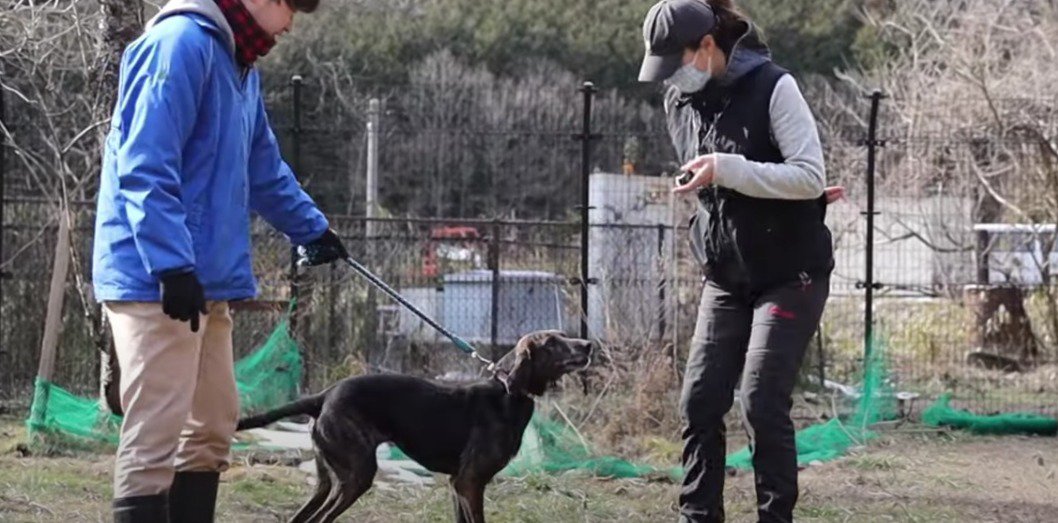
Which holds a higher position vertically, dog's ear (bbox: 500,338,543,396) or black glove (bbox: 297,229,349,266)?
black glove (bbox: 297,229,349,266)

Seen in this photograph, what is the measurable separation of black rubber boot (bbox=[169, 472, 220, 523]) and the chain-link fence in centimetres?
399

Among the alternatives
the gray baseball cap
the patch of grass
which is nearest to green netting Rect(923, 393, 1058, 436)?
the patch of grass

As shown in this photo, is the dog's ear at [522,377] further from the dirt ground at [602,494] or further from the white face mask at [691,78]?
the white face mask at [691,78]

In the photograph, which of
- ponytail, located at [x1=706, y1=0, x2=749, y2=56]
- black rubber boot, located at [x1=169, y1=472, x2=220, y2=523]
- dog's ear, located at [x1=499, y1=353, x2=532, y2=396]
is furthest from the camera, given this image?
dog's ear, located at [x1=499, y1=353, x2=532, y2=396]

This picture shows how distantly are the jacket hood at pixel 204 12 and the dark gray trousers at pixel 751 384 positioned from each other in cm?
197

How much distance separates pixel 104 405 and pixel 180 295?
482 centimetres

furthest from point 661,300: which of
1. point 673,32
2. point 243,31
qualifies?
point 243,31

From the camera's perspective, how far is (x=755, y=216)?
4.82m

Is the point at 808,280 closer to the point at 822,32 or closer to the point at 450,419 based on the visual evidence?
the point at 450,419

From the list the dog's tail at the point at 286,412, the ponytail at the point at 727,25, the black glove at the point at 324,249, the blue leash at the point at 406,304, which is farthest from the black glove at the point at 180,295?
the ponytail at the point at 727,25

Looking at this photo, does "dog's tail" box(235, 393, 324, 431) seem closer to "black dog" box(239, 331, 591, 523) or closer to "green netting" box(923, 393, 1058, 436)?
"black dog" box(239, 331, 591, 523)

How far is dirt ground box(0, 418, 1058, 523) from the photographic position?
645 centimetres

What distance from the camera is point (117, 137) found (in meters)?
4.05

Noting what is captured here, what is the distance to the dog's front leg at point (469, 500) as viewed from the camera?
6.12 meters
